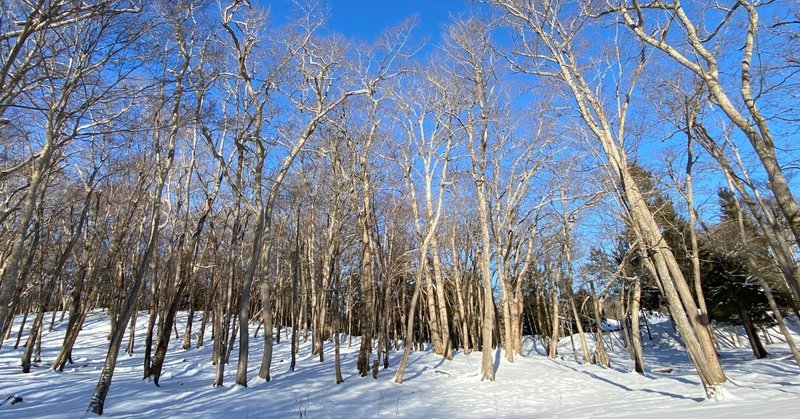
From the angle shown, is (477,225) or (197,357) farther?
(477,225)

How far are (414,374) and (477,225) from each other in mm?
11793

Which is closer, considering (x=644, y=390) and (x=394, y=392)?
(x=394, y=392)

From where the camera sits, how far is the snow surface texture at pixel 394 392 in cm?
820

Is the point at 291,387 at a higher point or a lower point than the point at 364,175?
lower

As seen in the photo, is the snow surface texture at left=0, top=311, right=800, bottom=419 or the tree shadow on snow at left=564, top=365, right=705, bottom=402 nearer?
the snow surface texture at left=0, top=311, right=800, bottom=419

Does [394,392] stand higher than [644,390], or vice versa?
[394,392]

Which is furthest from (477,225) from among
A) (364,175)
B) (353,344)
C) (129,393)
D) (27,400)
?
(27,400)

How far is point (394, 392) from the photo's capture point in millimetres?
11203

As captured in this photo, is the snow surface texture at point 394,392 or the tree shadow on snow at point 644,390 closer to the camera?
the snow surface texture at point 394,392

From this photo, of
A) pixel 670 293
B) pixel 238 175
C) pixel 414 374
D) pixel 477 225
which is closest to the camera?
pixel 670 293

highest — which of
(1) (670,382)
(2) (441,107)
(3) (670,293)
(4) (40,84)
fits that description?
(2) (441,107)

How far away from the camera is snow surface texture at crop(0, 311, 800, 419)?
323 inches

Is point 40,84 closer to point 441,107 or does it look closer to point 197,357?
point 441,107

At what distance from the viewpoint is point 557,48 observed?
10.7m
